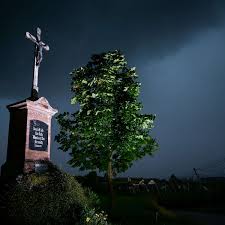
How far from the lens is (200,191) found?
38.3 meters

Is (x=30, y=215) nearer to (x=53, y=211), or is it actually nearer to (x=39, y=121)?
(x=53, y=211)

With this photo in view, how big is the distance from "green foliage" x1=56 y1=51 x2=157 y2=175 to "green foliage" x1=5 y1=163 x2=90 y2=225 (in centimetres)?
727

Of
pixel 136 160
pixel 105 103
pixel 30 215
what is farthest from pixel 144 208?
pixel 30 215

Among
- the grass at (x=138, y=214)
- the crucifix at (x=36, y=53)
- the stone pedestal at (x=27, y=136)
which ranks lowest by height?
the grass at (x=138, y=214)

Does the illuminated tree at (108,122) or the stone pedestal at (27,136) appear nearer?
the stone pedestal at (27,136)

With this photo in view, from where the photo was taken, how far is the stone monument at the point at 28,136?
1575cm

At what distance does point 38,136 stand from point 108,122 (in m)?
6.28

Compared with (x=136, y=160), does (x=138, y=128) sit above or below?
above

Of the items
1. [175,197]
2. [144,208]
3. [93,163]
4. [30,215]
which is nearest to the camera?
[30,215]

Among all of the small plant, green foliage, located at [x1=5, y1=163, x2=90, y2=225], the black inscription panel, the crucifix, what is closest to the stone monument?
the black inscription panel

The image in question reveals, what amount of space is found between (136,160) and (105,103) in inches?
170

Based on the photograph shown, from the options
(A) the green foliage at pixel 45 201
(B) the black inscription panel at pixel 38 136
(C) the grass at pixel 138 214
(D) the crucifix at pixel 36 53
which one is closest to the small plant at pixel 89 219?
(A) the green foliage at pixel 45 201

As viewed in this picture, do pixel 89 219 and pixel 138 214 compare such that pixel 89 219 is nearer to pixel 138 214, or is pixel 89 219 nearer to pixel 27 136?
pixel 27 136

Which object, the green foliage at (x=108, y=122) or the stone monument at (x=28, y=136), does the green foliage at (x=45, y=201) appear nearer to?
the stone monument at (x=28, y=136)
